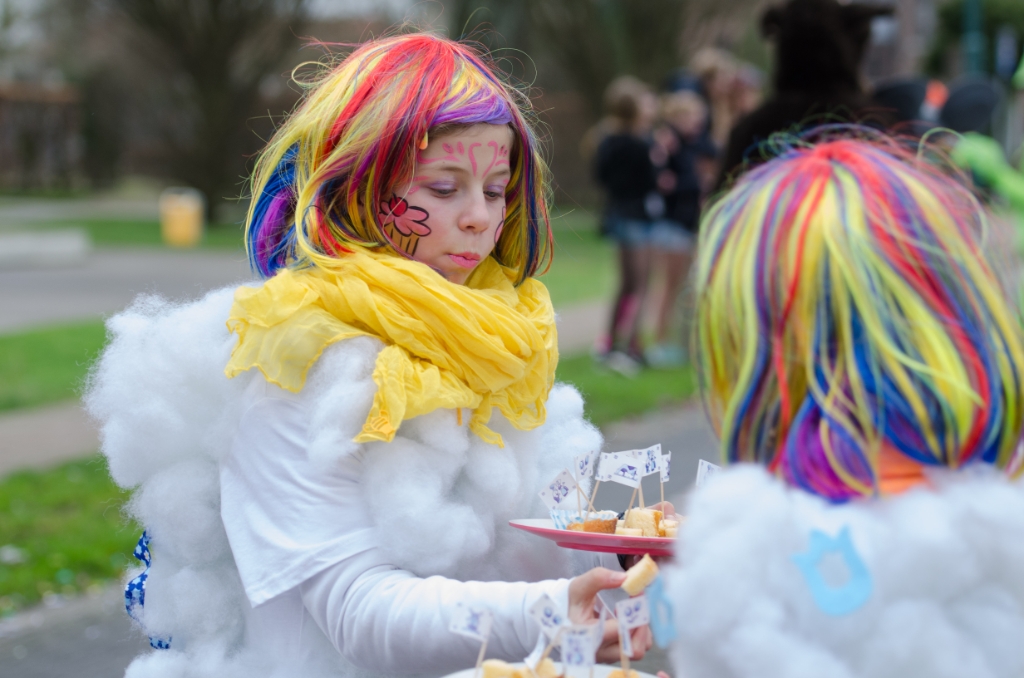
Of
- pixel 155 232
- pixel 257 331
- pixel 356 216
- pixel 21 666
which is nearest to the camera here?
pixel 257 331

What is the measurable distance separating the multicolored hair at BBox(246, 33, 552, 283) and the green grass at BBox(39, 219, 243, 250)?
15.7 meters

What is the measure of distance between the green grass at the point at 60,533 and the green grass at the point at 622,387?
2579 millimetres

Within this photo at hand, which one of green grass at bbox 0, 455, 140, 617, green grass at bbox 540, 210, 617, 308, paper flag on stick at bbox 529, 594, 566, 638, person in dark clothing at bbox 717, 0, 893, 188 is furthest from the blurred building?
paper flag on stick at bbox 529, 594, 566, 638

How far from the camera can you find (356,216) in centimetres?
178

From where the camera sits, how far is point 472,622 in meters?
1.44

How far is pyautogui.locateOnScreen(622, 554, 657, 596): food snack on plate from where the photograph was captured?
57.6 inches

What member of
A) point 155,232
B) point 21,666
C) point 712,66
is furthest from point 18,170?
point 21,666

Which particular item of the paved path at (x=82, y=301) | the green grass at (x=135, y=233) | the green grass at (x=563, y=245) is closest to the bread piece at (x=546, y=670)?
the paved path at (x=82, y=301)

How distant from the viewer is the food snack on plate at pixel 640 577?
146 cm

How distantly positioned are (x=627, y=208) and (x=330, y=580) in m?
6.89

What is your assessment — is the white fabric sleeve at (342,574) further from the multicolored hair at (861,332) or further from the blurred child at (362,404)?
the multicolored hair at (861,332)

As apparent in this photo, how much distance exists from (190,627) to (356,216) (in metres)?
0.70

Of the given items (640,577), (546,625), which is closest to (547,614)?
(546,625)

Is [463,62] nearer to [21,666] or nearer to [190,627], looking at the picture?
[190,627]
